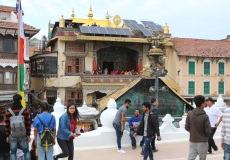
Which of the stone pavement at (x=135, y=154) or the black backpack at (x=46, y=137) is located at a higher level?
the black backpack at (x=46, y=137)

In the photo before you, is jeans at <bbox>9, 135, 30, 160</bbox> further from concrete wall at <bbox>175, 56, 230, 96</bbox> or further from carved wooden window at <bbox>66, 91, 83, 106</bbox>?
concrete wall at <bbox>175, 56, 230, 96</bbox>

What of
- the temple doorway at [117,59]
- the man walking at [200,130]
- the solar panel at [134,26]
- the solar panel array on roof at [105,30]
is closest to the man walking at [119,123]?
the man walking at [200,130]

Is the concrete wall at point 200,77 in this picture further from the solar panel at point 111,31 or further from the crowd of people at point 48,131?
the crowd of people at point 48,131

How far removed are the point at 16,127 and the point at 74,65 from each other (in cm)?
2611

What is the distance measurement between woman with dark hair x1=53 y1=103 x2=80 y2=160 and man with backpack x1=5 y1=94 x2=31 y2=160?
0.70 m

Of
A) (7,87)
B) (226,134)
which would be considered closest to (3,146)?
(226,134)

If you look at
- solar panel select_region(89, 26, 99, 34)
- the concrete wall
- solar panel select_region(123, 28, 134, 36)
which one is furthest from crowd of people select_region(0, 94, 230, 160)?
the concrete wall

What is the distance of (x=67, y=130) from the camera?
712cm

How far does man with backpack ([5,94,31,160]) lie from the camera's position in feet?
21.6

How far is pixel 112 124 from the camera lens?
32.6ft

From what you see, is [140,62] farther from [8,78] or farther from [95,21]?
[8,78]

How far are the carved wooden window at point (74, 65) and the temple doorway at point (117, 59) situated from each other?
234 cm

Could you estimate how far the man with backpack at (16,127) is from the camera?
660 cm

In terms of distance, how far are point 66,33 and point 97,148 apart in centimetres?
2311
